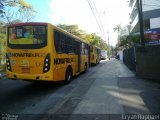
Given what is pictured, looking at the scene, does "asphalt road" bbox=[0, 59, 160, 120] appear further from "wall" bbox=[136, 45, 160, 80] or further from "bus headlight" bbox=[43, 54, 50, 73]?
"wall" bbox=[136, 45, 160, 80]

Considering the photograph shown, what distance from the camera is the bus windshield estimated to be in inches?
427

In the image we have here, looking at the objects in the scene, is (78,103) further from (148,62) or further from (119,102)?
(148,62)

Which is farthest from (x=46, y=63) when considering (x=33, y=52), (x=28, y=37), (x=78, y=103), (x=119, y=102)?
(x=119, y=102)

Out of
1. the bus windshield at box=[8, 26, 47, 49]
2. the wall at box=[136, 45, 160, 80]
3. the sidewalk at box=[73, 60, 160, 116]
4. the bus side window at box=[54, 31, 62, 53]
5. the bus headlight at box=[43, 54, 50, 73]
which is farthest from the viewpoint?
the wall at box=[136, 45, 160, 80]

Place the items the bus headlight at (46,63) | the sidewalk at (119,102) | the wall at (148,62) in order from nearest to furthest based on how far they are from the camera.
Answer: the sidewalk at (119,102) → the bus headlight at (46,63) → the wall at (148,62)

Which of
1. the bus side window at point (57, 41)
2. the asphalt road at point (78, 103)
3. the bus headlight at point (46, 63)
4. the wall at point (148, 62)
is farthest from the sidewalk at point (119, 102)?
the wall at point (148, 62)

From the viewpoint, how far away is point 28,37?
1097 centimetres

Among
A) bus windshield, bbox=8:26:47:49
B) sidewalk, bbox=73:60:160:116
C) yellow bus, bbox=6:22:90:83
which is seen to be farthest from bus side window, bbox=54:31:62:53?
sidewalk, bbox=73:60:160:116

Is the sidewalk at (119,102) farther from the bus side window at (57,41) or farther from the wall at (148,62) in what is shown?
the wall at (148,62)

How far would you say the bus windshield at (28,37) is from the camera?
10.8 metres

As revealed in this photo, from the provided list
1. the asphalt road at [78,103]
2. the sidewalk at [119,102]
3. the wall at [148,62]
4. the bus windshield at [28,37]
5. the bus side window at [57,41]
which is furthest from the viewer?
the wall at [148,62]

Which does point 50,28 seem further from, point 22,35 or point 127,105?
point 127,105

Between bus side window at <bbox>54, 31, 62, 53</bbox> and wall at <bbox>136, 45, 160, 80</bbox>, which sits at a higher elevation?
bus side window at <bbox>54, 31, 62, 53</bbox>

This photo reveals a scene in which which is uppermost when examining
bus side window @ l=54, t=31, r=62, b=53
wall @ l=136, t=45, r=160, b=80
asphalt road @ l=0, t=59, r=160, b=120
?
bus side window @ l=54, t=31, r=62, b=53
